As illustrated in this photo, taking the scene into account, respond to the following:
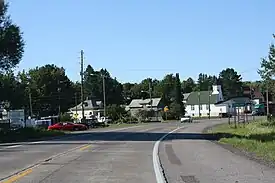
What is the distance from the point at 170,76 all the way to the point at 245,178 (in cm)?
17988

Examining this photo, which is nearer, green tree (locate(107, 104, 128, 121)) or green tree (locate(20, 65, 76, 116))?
green tree (locate(107, 104, 128, 121))

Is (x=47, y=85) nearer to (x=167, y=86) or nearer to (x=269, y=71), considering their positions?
(x=167, y=86)

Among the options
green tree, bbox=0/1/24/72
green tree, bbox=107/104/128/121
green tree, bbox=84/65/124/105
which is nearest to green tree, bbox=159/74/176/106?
green tree, bbox=84/65/124/105

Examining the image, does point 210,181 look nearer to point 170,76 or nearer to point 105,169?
point 105,169

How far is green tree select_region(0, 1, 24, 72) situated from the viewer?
2172 inches

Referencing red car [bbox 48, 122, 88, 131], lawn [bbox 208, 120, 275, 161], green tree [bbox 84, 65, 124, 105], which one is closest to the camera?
lawn [bbox 208, 120, 275, 161]

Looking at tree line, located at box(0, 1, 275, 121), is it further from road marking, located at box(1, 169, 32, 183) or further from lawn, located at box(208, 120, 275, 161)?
road marking, located at box(1, 169, 32, 183)

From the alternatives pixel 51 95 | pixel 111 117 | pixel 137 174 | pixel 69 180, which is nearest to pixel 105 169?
pixel 137 174

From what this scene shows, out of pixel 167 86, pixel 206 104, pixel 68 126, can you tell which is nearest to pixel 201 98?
pixel 206 104

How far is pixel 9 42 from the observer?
5528 cm

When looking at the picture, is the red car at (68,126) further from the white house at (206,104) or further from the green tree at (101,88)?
the green tree at (101,88)

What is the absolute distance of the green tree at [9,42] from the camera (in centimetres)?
5516

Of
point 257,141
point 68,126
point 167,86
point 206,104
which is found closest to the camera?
point 257,141

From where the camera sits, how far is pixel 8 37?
55406 mm
